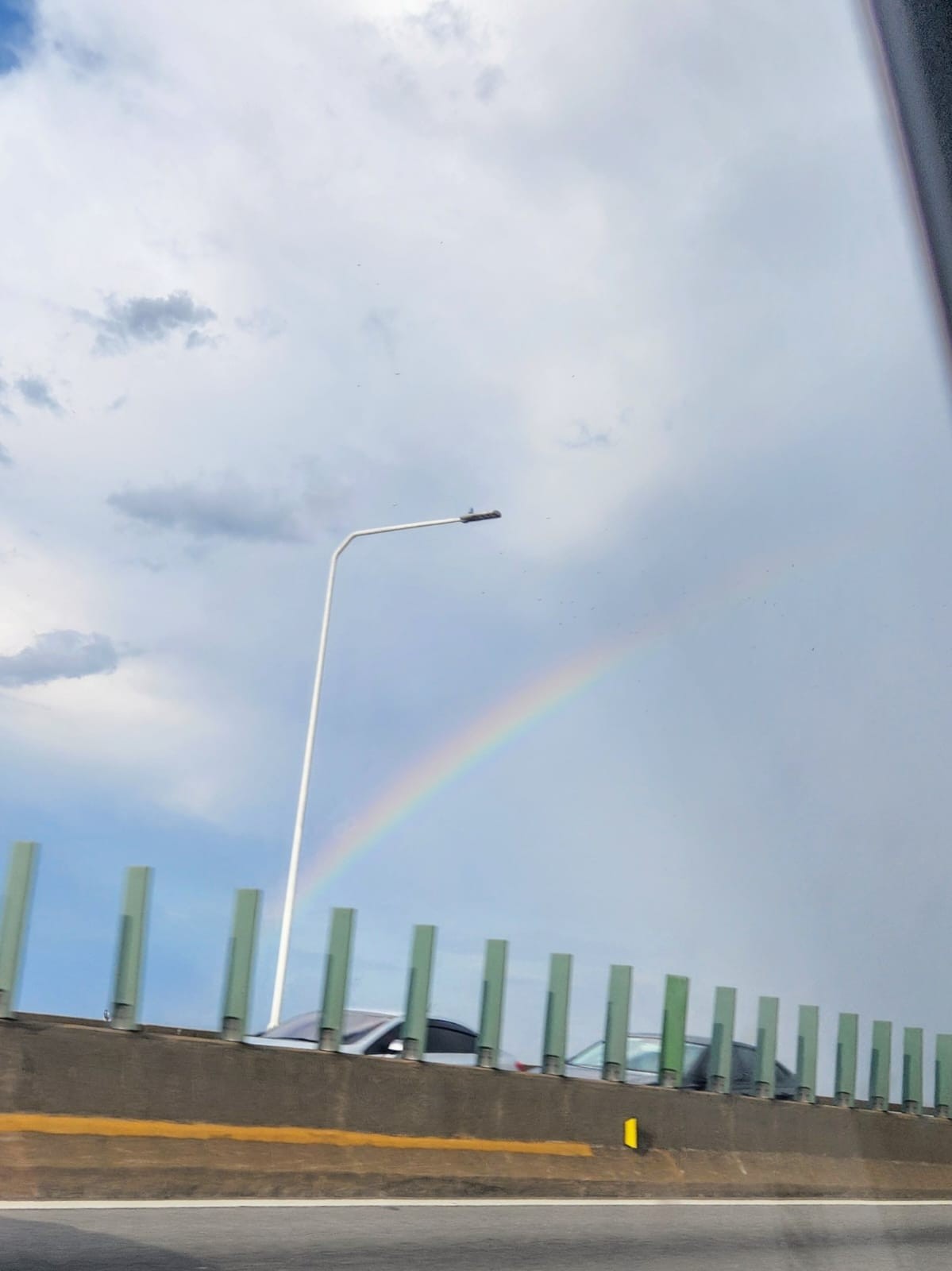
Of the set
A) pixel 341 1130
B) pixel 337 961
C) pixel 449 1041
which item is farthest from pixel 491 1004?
pixel 341 1130

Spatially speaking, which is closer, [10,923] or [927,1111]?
[10,923]

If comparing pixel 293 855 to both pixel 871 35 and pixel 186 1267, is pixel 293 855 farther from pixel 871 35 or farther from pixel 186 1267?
pixel 871 35

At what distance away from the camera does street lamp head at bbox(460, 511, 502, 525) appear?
24.5m

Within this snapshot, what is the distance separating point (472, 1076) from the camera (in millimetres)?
12992

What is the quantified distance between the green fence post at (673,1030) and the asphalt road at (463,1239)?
7.37 ft

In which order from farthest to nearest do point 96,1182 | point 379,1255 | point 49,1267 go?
1. point 96,1182
2. point 379,1255
3. point 49,1267

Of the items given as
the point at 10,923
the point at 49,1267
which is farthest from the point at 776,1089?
the point at 49,1267

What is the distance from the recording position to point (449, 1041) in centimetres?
1435

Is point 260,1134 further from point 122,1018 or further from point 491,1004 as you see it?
point 491,1004

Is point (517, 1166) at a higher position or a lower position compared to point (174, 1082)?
lower

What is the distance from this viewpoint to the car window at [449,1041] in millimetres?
14156

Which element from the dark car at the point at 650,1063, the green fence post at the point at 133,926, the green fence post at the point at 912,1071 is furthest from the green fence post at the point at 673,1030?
the green fence post at the point at 133,926

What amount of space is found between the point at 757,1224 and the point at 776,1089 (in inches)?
218

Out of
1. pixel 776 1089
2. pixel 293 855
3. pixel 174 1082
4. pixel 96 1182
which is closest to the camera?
pixel 96 1182
